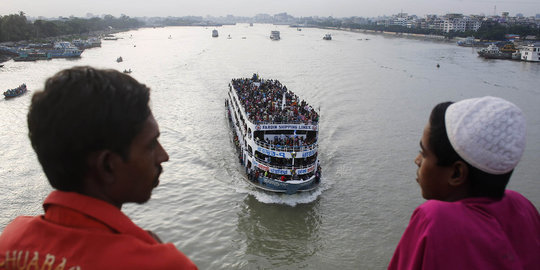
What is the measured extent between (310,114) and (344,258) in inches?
295

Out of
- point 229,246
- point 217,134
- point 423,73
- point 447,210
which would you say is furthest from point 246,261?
point 423,73

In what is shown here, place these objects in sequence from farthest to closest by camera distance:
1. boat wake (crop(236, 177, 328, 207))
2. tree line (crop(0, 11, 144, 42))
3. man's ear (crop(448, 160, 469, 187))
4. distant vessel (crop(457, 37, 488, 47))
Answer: distant vessel (crop(457, 37, 488, 47))
tree line (crop(0, 11, 144, 42))
boat wake (crop(236, 177, 328, 207))
man's ear (crop(448, 160, 469, 187))

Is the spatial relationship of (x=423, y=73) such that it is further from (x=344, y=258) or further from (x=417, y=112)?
(x=344, y=258)

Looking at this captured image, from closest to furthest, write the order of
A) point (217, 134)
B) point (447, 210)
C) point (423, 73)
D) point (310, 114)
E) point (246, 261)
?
point (447, 210) < point (246, 261) < point (310, 114) < point (217, 134) < point (423, 73)

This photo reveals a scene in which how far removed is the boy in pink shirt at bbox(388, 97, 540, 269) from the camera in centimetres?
132

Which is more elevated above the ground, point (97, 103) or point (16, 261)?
point (97, 103)

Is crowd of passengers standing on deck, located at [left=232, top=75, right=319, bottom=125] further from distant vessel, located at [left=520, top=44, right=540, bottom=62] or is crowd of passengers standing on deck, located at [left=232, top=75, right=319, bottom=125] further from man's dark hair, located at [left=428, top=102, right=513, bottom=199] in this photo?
distant vessel, located at [left=520, top=44, right=540, bottom=62]

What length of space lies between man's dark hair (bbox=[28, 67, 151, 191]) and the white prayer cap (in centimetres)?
114

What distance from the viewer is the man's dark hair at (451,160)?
142 cm

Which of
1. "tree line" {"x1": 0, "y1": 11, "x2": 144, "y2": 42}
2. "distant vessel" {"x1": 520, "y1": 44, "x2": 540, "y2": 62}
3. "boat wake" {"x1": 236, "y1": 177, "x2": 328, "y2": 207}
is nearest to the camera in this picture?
"boat wake" {"x1": 236, "y1": 177, "x2": 328, "y2": 207}

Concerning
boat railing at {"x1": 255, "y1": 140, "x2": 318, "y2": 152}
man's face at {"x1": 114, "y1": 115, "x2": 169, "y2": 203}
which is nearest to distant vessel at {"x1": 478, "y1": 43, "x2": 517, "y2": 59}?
boat railing at {"x1": 255, "y1": 140, "x2": 318, "y2": 152}

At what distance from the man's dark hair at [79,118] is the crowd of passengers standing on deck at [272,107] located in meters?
14.6

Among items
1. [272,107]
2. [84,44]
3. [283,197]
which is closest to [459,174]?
[283,197]

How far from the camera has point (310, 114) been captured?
17438mm
